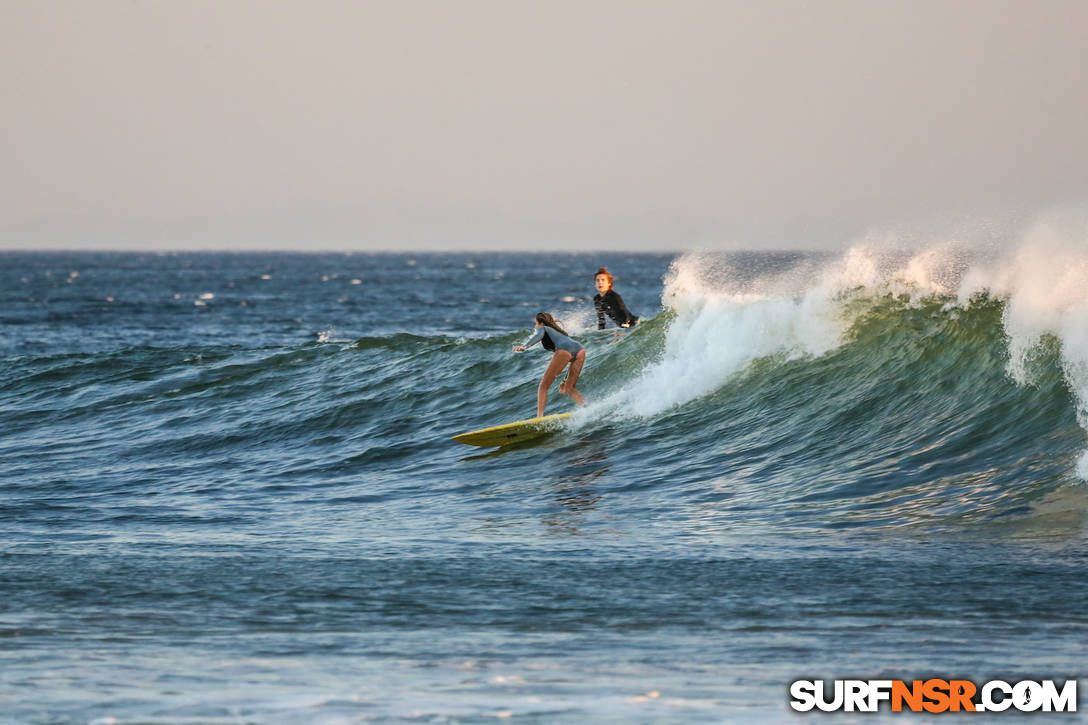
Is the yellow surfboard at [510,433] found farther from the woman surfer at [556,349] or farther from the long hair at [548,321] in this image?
the long hair at [548,321]

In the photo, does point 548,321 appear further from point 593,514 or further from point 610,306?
point 593,514

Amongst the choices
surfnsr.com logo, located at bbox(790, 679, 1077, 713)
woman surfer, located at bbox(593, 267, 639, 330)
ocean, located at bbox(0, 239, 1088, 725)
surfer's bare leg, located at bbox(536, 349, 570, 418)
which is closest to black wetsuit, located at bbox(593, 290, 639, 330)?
woman surfer, located at bbox(593, 267, 639, 330)

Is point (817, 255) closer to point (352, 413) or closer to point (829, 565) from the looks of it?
point (352, 413)

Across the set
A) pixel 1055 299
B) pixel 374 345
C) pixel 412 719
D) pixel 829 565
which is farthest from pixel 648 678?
pixel 374 345

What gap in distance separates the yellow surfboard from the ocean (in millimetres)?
324

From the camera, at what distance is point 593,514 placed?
1150 centimetres

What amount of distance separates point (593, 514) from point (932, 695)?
567 centimetres

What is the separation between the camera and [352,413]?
19.0m

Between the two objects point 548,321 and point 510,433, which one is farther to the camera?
point 510,433

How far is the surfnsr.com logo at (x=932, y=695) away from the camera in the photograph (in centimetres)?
583

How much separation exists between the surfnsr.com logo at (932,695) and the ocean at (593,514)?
0.38 feet

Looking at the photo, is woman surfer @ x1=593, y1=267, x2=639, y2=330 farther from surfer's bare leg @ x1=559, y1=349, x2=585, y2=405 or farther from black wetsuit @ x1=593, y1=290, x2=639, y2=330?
surfer's bare leg @ x1=559, y1=349, x2=585, y2=405

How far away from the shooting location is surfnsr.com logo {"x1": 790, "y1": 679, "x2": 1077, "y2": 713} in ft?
19.1

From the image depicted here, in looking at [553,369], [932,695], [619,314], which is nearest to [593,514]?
[553,369]
